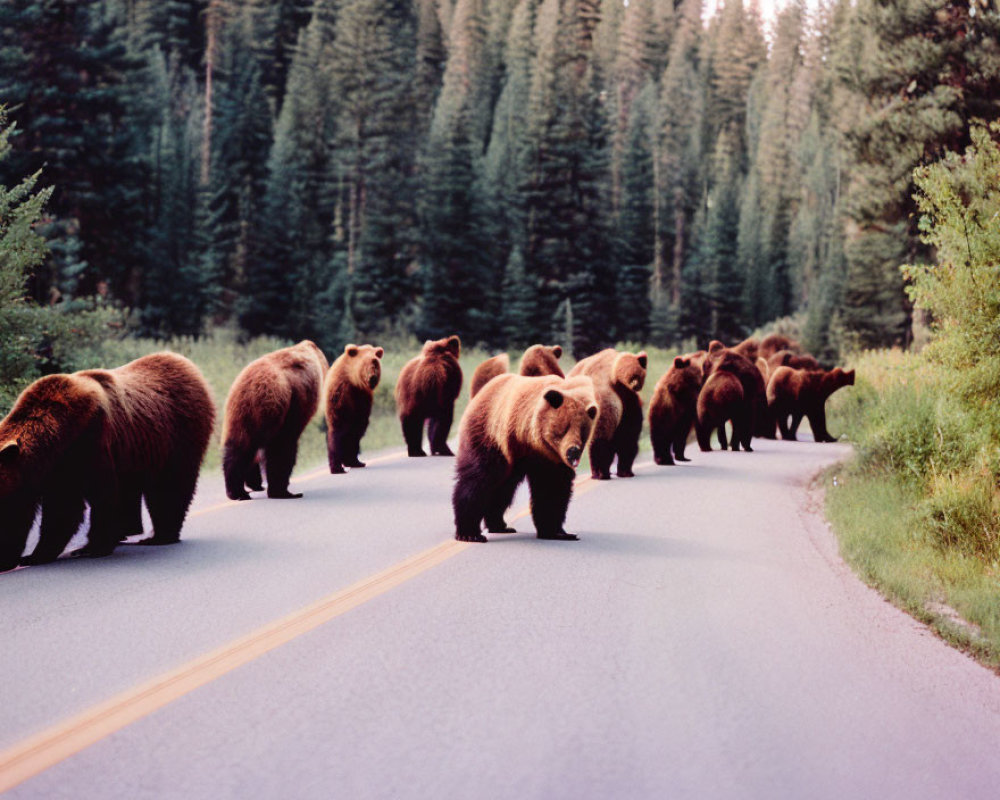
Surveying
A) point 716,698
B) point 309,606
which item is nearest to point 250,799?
point 716,698

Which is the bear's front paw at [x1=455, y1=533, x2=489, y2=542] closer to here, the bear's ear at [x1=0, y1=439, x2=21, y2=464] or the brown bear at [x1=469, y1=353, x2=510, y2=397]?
the bear's ear at [x1=0, y1=439, x2=21, y2=464]

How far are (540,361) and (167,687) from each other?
9.48 meters

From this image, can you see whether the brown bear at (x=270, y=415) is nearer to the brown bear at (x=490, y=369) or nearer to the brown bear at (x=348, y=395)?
the brown bear at (x=348, y=395)

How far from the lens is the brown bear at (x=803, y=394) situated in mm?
20422

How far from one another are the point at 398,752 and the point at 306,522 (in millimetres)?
5709

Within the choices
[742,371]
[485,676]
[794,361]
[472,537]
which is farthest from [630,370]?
[794,361]

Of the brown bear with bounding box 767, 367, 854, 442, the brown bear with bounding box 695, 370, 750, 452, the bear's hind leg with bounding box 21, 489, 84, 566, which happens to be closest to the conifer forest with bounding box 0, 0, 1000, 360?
the brown bear with bounding box 695, 370, 750, 452

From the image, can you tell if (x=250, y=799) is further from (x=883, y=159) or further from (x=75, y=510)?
(x=883, y=159)

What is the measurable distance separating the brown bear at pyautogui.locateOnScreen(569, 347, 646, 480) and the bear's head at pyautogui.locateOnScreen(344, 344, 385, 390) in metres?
2.16

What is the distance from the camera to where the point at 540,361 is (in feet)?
45.4

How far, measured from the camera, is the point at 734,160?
373 feet

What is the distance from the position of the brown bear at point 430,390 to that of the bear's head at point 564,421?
6.86 m

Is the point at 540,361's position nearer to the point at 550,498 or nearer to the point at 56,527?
the point at 550,498

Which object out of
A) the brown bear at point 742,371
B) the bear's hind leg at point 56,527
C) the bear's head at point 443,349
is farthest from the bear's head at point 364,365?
the brown bear at point 742,371
